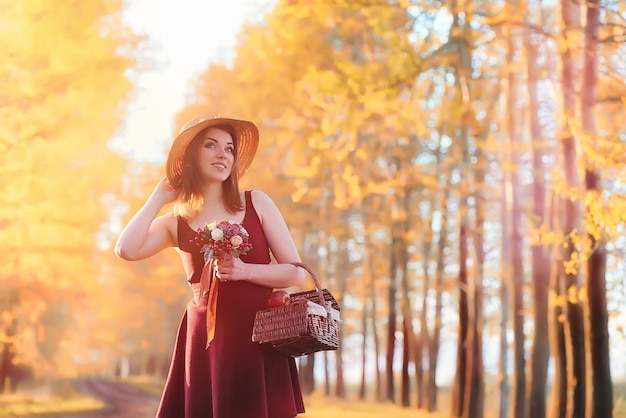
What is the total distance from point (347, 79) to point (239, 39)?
6671 mm

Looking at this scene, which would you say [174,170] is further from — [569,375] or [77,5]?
[77,5]

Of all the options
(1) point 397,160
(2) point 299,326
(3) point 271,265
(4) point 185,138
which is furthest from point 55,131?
(2) point 299,326

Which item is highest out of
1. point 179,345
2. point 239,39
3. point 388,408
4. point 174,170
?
point 239,39

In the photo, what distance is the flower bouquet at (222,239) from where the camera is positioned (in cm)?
278

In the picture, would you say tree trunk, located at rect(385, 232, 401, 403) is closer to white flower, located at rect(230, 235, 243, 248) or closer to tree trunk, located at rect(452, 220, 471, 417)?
tree trunk, located at rect(452, 220, 471, 417)

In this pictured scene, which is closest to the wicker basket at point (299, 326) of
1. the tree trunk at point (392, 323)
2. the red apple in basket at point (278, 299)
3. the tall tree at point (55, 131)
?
the red apple in basket at point (278, 299)

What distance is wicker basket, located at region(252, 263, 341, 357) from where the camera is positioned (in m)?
2.71

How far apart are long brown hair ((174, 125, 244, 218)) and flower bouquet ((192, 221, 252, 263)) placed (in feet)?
0.81

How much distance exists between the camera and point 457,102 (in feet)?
27.5

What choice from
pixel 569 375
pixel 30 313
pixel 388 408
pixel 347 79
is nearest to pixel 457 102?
pixel 347 79

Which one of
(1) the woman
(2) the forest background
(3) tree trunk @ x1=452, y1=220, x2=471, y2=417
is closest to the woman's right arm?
(1) the woman

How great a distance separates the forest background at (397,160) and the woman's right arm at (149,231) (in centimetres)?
373

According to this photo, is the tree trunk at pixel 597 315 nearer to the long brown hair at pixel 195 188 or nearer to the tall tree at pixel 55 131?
the long brown hair at pixel 195 188

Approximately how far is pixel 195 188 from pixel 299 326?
70 cm
